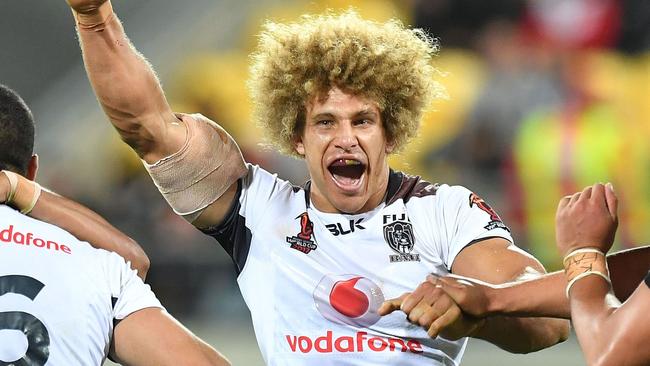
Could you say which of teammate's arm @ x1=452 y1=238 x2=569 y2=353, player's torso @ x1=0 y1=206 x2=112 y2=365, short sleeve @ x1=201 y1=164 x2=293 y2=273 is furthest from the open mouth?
player's torso @ x1=0 y1=206 x2=112 y2=365

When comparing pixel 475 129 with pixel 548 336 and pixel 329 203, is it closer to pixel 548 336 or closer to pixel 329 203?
pixel 329 203

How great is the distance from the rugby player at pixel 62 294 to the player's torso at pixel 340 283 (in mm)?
529

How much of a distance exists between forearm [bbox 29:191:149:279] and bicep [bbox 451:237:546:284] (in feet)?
3.36

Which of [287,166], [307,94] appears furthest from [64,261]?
[287,166]

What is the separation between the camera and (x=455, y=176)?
8.32 m

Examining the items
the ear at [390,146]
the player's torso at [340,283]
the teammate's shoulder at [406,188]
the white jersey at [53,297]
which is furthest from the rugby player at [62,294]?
the ear at [390,146]

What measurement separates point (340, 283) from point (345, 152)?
1.42ft

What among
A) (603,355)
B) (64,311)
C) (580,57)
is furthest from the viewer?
(580,57)

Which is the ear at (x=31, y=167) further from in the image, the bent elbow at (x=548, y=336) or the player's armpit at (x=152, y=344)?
the bent elbow at (x=548, y=336)

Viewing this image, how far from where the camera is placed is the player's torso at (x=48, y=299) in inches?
107

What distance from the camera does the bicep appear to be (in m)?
3.30

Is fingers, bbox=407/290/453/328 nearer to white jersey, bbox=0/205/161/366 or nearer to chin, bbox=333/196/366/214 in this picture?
white jersey, bbox=0/205/161/366

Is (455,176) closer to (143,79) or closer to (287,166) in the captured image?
(287,166)

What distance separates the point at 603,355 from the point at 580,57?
6571 mm
